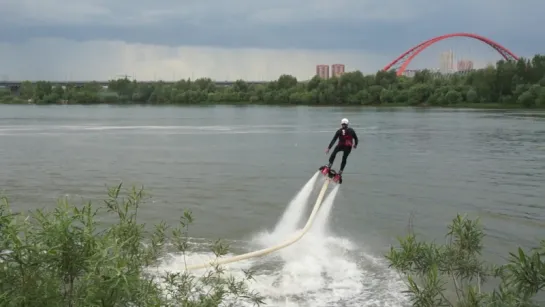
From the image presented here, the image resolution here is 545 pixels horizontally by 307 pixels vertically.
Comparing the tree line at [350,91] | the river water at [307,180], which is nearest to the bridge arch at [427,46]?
the tree line at [350,91]

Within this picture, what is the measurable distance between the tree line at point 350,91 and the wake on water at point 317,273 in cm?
10680

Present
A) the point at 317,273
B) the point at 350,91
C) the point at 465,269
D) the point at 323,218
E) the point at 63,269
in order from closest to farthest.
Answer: the point at 63,269 → the point at 465,269 → the point at 317,273 → the point at 323,218 → the point at 350,91

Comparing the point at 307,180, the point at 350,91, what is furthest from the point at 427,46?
the point at 307,180

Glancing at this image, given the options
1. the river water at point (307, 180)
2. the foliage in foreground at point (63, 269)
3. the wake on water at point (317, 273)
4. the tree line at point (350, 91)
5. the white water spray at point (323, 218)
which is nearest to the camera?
the foliage in foreground at point (63, 269)

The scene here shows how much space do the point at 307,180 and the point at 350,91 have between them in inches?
4846

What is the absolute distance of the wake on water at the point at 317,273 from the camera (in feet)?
36.0

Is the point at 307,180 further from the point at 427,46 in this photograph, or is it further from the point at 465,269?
the point at 427,46

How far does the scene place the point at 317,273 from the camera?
489 inches

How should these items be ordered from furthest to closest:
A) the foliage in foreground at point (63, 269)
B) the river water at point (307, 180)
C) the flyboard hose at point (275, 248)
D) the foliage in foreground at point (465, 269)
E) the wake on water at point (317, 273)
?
the river water at point (307, 180), the flyboard hose at point (275, 248), the wake on water at point (317, 273), the foliage in foreground at point (465, 269), the foliage in foreground at point (63, 269)

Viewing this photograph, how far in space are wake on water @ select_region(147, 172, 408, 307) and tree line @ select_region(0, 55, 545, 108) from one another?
106802 millimetres

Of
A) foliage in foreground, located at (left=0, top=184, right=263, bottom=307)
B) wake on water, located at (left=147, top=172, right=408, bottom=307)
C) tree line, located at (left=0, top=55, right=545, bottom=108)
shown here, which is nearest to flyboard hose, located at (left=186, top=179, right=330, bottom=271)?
wake on water, located at (left=147, top=172, right=408, bottom=307)

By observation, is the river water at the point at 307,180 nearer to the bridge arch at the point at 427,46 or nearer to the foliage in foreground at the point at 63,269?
the foliage in foreground at the point at 63,269

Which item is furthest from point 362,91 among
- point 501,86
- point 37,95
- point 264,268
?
point 264,268

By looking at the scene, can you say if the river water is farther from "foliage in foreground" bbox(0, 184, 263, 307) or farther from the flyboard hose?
"foliage in foreground" bbox(0, 184, 263, 307)
